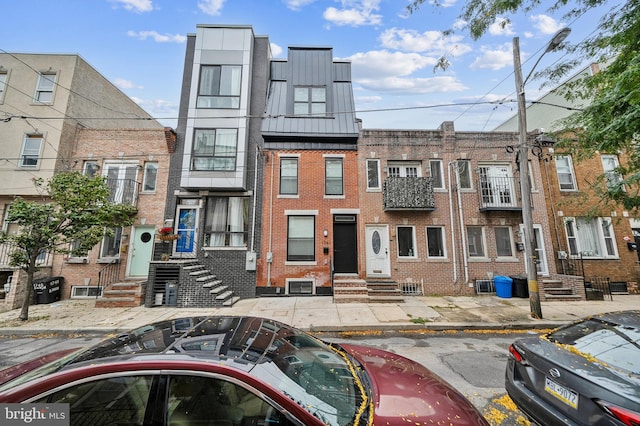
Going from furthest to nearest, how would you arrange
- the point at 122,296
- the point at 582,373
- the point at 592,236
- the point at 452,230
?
the point at 592,236 < the point at 452,230 < the point at 122,296 < the point at 582,373

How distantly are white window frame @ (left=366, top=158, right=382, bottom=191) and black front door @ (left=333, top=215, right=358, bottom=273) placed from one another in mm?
1823

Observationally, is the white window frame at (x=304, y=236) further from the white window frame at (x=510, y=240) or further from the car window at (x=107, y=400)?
the car window at (x=107, y=400)

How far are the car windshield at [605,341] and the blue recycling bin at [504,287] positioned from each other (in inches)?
329

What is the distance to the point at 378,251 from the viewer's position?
11.7 m

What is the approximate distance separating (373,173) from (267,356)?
36.3 ft

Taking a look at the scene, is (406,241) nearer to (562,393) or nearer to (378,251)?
(378,251)

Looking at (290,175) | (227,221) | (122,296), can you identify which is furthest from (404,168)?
(122,296)

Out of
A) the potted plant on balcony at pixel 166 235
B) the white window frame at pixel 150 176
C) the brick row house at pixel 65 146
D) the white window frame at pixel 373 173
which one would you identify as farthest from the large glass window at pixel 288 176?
the white window frame at pixel 150 176

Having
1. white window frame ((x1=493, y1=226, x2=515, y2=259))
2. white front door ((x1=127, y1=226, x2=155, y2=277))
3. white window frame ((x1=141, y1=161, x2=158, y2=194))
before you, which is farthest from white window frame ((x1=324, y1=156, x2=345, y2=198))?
white front door ((x1=127, y1=226, x2=155, y2=277))

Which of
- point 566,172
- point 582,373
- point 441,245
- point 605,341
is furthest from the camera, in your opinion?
point 566,172

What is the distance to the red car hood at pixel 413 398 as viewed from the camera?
203cm

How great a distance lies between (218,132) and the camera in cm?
1197

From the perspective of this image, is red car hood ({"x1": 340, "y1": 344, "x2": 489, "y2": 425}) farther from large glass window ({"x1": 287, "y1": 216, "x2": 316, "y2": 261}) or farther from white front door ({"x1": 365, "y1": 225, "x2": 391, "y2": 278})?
large glass window ({"x1": 287, "y1": 216, "x2": 316, "y2": 261})

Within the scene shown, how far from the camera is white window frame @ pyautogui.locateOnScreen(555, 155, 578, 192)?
41.1 feet
